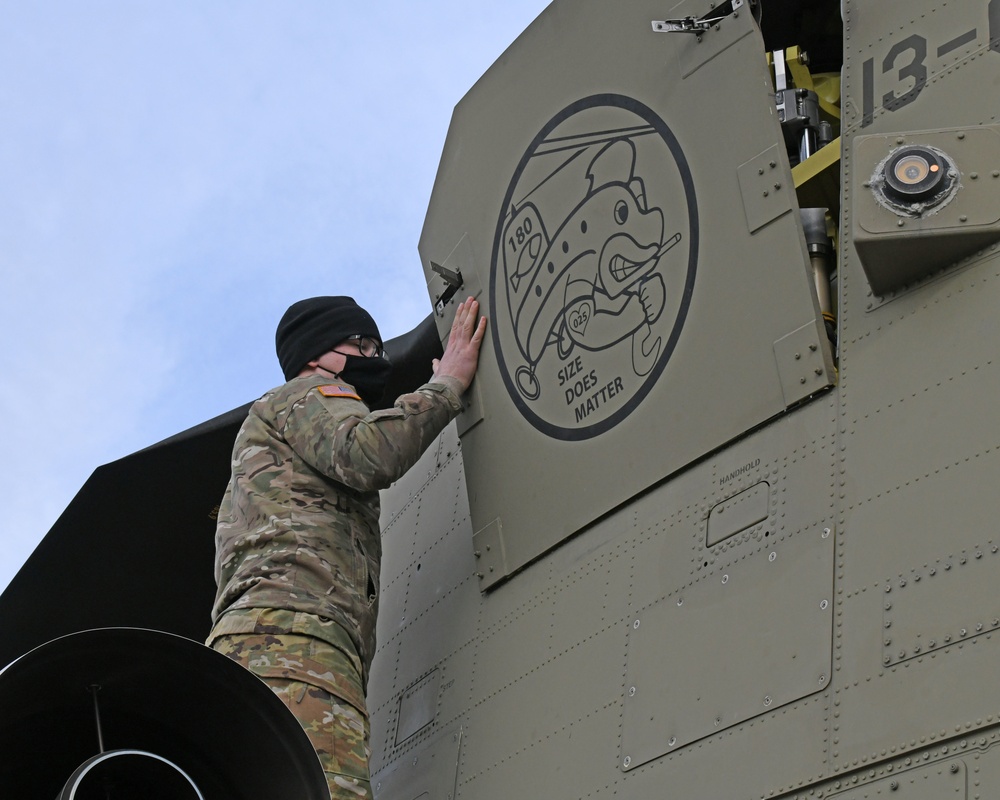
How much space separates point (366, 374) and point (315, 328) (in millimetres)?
269

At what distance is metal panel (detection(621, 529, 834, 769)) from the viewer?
3.29 meters

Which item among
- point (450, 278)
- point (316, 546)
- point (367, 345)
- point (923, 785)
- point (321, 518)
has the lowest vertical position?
point (923, 785)

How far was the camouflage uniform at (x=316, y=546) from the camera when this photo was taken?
414 cm

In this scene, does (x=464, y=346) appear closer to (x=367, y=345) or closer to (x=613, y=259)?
(x=367, y=345)

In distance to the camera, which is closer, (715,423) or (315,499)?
(715,423)

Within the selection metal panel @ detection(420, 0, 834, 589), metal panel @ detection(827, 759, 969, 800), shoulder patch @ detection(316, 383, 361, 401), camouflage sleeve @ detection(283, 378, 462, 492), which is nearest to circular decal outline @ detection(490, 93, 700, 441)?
metal panel @ detection(420, 0, 834, 589)

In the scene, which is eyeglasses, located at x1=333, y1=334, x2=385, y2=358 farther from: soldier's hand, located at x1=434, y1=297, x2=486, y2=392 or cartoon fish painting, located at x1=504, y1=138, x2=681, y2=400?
cartoon fish painting, located at x1=504, y1=138, x2=681, y2=400

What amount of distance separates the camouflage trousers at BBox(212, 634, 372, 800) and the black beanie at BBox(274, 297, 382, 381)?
1263mm

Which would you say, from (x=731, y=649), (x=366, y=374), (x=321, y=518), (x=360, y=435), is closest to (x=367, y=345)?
(x=366, y=374)

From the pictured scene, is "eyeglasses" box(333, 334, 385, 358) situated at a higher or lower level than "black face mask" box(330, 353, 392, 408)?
higher

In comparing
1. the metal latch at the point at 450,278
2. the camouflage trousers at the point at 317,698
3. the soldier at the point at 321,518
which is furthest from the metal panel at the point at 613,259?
the camouflage trousers at the point at 317,698

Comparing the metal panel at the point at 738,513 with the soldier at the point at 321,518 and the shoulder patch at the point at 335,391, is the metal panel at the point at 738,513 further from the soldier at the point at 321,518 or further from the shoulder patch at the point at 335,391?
the shoulder patch at the point at 335,391

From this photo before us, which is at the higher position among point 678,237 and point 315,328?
point 315,328

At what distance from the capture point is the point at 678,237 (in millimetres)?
4305
